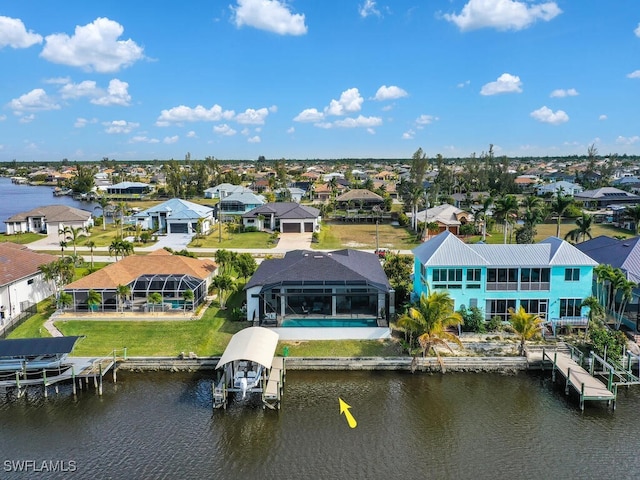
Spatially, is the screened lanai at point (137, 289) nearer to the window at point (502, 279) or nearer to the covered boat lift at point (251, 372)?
the covered boat lift at point (251, 372)

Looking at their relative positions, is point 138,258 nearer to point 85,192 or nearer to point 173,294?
point 173,294

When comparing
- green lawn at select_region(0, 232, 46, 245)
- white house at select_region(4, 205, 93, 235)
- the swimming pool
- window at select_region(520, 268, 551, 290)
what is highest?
white house at select_region(4, 205, 93, 235)

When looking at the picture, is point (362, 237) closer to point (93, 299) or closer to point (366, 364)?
point (93, 299)

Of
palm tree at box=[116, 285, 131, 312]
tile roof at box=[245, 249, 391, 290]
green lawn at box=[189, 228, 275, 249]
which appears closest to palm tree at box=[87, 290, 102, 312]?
palm tree at box=[116, 285, 131, 312]

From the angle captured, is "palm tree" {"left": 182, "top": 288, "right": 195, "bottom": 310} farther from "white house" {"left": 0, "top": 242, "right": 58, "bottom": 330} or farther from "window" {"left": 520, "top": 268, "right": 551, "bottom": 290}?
"window" {"left": 520, "top": 268, "right": 551, "bottom": 290}

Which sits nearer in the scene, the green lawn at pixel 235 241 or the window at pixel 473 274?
the window at pixel 473 274

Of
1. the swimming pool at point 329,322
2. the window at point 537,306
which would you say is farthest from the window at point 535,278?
the swimming pool at point 329,322
